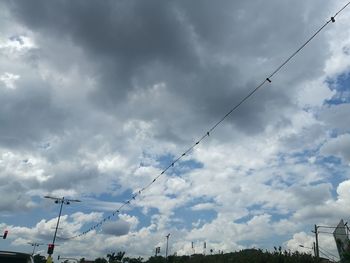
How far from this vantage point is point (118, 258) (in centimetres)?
13850

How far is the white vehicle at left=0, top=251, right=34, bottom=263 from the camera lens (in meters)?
9.71

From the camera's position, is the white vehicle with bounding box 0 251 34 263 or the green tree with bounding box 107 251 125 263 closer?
the white vehicle with bounding box 0 251 34 263

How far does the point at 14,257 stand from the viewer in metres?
9.78

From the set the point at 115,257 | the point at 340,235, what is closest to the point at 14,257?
the point at 340,235

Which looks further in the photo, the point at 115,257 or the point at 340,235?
the point at 115,257

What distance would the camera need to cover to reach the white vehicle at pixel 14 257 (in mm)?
9711

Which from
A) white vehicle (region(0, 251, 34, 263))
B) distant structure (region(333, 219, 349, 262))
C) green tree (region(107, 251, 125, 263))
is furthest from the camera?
green tree (region(107, 251, 125, 263))

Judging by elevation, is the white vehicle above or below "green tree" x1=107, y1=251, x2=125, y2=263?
below

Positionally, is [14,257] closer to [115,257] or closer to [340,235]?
[340,235]

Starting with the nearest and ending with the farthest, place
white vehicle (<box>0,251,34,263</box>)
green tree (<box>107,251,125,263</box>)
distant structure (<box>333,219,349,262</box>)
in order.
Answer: white vehicle (<box>0,251,34,263</box>) → distant structure (<box>333,219,349,262</box>) → green tree (<box>107,251,125,263</box>)

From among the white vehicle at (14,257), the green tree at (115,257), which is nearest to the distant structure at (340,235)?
the white vehicle at (14,257)

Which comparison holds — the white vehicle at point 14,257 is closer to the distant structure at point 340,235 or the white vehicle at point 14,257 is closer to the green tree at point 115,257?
the distant structure at point 340,235

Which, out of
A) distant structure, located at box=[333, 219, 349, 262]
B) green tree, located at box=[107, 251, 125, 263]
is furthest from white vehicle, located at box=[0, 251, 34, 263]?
green tree, located at box=[107, 251, 125, 263]

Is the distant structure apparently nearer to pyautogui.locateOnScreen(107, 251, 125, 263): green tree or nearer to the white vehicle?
the white vehicle
